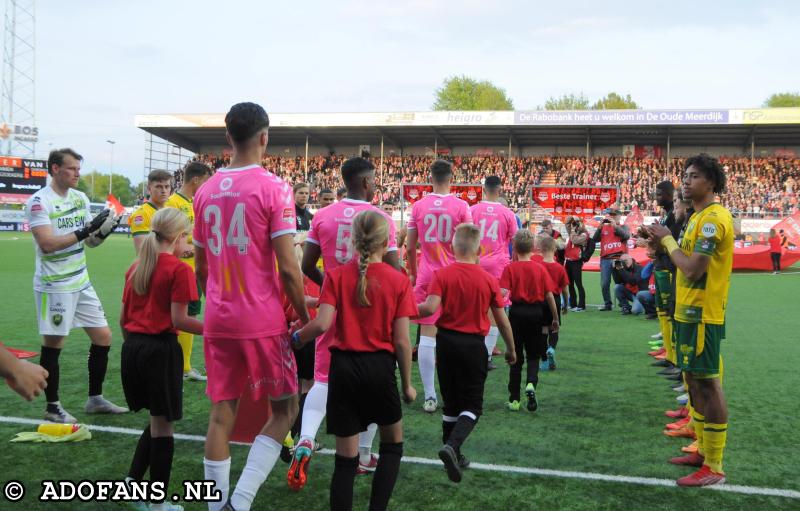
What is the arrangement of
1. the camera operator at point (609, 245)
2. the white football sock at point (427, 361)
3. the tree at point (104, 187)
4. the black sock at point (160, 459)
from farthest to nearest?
the tree at point (104, 187) → the camera operator at point (609, 245) → the white football sock at point (427, 361) → the black sock at point (160, 459)

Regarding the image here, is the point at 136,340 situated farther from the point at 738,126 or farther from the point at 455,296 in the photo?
the point at 738,126

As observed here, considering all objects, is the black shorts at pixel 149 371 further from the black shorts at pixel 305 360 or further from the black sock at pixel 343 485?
the black shorts at pixel 305 360

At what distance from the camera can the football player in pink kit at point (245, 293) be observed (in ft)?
10.5

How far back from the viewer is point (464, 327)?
14.2 ft

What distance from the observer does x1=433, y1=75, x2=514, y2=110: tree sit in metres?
71.8

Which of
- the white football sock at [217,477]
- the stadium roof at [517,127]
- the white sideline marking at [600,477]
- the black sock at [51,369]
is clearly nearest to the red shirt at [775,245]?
the stadium roof at [517,127]

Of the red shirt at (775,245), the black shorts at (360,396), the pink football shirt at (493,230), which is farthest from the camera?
the red shirt at (775,245)

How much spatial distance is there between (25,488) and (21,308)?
942 cm

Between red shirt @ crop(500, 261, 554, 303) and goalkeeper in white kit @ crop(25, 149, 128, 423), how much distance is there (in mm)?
3618

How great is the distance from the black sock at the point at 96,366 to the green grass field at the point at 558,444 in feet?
0.82

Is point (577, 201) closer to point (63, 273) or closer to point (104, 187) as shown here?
point (63, 273)

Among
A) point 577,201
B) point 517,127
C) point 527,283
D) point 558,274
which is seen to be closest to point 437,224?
point 527,283

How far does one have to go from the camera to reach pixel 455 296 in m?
4.35

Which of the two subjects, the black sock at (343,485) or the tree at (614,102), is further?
the tree at (614,102)
